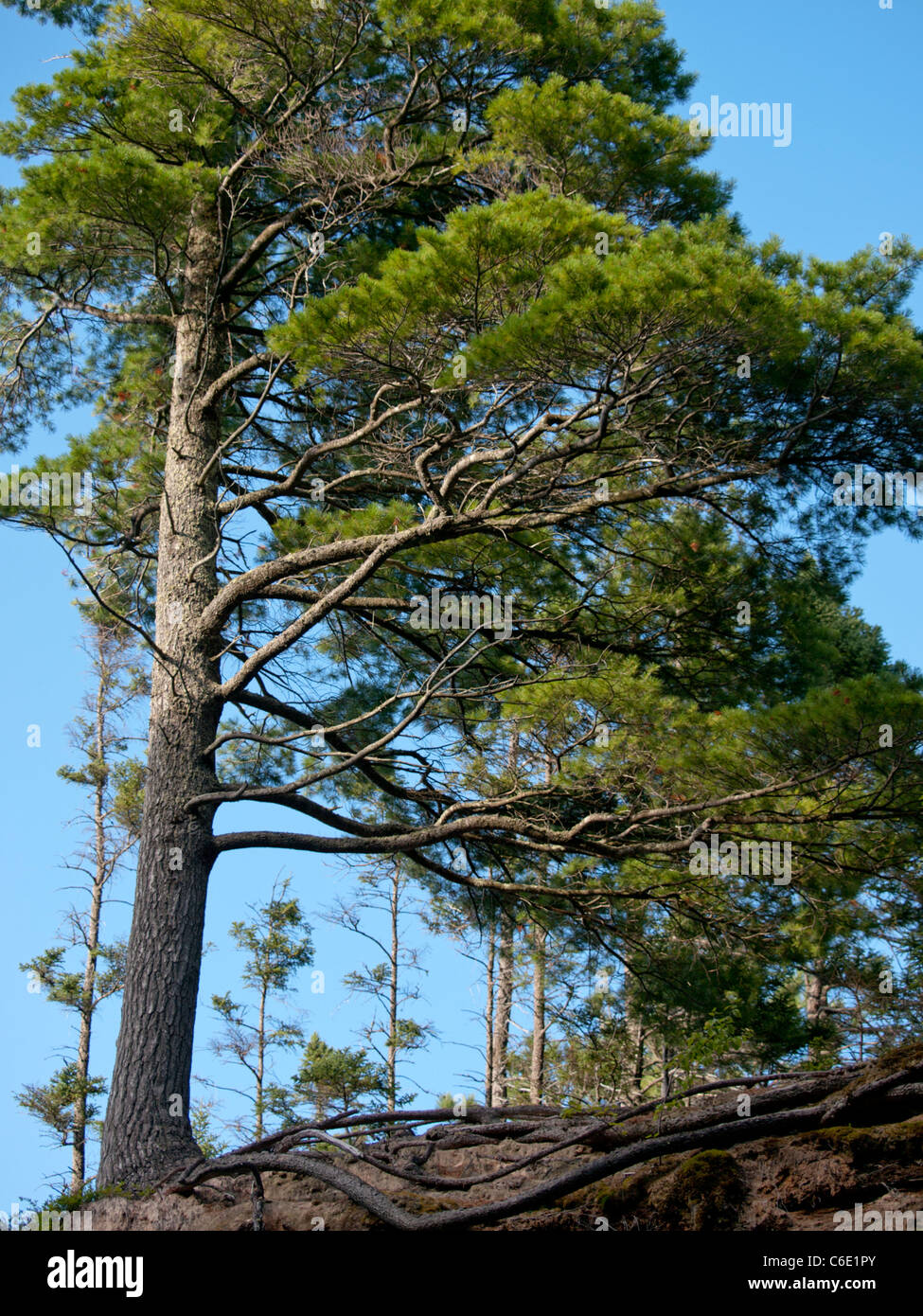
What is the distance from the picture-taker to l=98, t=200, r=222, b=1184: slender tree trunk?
6.30 m

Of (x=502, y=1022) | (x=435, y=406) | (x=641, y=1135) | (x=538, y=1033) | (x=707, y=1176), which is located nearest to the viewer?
(x=707, y=1176)

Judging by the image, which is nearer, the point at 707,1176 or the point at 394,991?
the point at 707,1176

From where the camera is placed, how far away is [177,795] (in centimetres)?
714

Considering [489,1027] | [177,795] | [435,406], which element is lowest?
[489,1027]

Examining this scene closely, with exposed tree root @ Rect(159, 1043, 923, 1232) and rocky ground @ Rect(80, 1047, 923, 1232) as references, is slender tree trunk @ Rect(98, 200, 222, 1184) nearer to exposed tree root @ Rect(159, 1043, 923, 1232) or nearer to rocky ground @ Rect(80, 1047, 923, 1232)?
exposed tree root @ Rect(159, 1043, 923, 1232)

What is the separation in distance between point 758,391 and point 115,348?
6511 mm

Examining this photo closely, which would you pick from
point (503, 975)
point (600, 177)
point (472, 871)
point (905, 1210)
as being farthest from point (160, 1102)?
point (503, 975)

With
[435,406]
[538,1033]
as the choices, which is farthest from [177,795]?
[538,1033]

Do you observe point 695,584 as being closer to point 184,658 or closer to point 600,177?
point 600,177

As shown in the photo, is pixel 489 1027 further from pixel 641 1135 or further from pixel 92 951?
pixel 641 1135

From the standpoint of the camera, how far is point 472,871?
328 inches

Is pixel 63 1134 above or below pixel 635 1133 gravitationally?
below

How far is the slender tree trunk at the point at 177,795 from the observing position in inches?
248

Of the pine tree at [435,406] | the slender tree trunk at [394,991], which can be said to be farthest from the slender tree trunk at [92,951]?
the pine tree at [435,406]
